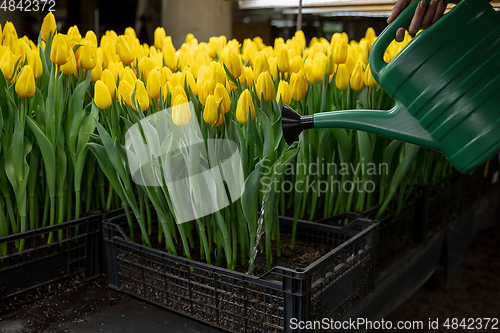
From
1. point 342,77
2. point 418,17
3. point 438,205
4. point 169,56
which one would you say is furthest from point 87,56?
point 438,205

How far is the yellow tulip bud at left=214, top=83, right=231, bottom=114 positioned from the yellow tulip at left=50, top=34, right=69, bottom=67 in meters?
0.37

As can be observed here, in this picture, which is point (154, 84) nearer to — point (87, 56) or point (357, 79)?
point (87, 56)

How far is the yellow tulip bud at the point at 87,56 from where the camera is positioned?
987 mm

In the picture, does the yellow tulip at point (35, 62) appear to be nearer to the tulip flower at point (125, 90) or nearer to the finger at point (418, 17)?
the tulip flower at point (125, 90)

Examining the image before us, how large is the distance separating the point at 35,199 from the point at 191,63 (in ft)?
1.67

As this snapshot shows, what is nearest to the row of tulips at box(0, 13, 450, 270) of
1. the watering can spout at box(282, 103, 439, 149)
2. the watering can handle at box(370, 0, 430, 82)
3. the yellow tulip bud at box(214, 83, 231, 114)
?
the yellow tulip bud at box(214, 83, 231, 114)

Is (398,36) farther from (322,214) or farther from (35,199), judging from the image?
(35,199)

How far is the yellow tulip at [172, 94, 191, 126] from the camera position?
31.3 inches

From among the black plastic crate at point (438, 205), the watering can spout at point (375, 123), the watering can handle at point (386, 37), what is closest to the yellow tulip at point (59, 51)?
the watering can spout at point (375, 123)

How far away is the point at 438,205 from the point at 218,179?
0.88 metres

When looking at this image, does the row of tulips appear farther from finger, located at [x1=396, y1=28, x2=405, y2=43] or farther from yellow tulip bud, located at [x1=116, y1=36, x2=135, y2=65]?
finger, located at [x1=396, y1=28, x2=405, y2=43]

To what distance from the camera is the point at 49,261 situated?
1.00 metres

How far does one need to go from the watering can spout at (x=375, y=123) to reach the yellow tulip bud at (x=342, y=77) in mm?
419

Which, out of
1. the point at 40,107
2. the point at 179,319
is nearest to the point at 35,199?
the point at 40,107
